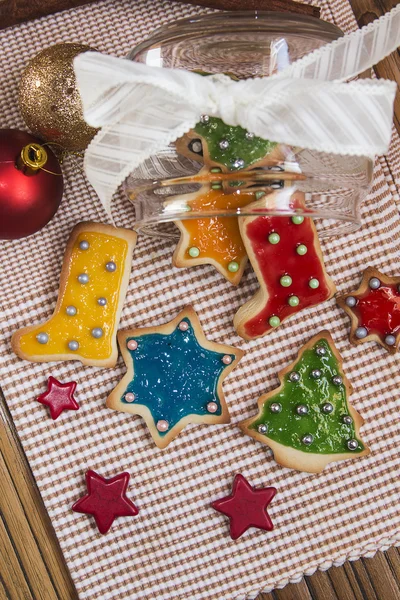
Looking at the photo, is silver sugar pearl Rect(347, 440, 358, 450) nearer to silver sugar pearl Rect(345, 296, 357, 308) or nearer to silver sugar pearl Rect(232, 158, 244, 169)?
silver sugar pearl Rect(345, 296, 357, 308)

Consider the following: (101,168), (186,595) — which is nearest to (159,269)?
(101,168)

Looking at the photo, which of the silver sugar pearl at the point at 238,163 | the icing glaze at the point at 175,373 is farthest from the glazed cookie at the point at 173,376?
the silver sugar pearl at the point at 238,163

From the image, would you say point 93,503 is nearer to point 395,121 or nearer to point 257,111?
point 257,111

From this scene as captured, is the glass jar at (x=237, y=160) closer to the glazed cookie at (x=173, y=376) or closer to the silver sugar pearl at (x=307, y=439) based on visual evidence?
the glazed cookie at (x=173, y=376)

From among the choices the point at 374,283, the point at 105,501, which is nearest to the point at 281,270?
the point at 374,283

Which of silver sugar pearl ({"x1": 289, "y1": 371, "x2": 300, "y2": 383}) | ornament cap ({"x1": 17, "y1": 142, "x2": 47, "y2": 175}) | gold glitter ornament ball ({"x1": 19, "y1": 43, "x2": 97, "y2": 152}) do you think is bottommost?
silver sugar pearl ({"x1": 289, "y1": 371, "x2": 300, "y2": 383})

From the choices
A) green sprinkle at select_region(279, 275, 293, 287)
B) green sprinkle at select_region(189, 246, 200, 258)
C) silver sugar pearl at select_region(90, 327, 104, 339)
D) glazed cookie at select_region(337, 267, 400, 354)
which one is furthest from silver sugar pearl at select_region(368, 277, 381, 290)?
silver sugar pearl at select_region(90, 327, 104, 339)

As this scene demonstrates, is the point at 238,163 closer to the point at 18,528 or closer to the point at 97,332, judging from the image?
the point at 97,332
